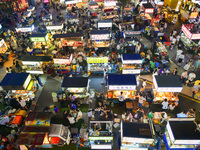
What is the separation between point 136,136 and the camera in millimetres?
12492

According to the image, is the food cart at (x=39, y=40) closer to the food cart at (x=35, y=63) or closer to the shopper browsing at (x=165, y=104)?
the food cart at (x=35, y=63)

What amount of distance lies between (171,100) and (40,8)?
4412cm

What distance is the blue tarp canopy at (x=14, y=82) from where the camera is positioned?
17.8 m

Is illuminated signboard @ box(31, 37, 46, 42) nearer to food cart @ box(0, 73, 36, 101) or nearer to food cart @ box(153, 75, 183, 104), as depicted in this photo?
food cart @ box(0, 73, 36, 101)

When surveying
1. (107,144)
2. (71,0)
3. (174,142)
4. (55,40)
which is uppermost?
(71,0)

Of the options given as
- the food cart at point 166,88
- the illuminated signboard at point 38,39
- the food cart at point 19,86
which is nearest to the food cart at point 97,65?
the food cart at point 166,88

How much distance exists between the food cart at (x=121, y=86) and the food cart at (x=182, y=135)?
515 cm

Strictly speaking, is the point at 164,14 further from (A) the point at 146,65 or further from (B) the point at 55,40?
(B) the point at 55,40

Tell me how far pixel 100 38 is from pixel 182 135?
1814 cm

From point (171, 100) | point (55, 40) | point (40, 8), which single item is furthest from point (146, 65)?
point (40, 8)

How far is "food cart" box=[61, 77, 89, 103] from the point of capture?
17.8 m

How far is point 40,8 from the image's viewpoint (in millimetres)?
47000

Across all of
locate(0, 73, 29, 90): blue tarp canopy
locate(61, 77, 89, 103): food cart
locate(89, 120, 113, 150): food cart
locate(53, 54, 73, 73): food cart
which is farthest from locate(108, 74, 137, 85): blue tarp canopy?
locate(0, 73, 29, 90): blue tarp canopy

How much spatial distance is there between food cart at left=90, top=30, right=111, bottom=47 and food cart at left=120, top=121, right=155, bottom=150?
52.4 feet
